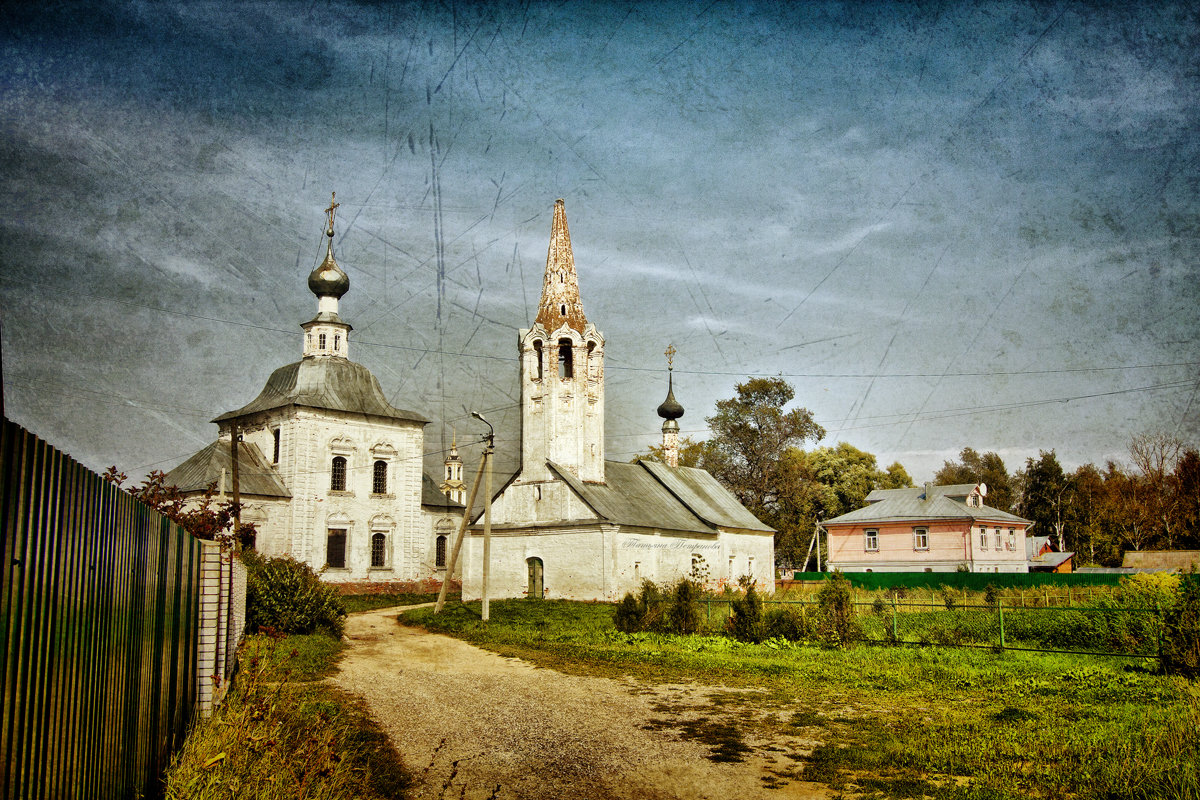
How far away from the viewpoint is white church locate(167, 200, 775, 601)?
106 feet

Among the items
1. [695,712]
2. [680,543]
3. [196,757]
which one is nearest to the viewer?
[196,757]

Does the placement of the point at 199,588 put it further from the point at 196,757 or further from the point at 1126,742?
the point at 1126,742

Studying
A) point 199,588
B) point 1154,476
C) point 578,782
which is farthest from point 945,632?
point 1154,476

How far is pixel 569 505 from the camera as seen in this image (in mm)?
32125

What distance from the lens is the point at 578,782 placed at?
7.13 metres

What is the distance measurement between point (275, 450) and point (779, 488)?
31.9 meters

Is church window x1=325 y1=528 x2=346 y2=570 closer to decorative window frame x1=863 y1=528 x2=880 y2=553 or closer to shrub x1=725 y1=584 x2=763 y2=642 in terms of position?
shrub x1=725 y1=584 x2=763 y2=642

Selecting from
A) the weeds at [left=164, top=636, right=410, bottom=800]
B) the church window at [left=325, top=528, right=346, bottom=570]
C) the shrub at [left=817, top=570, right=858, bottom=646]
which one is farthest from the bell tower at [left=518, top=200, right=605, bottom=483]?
the weeds at [left=164, top=636, right=410, bottom=800]

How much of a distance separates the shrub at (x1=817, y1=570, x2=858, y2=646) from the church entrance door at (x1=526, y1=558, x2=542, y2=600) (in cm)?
1713

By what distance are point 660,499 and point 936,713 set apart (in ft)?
89.1

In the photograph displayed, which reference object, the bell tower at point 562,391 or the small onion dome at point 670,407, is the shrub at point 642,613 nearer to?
the bell tower at point 562,391

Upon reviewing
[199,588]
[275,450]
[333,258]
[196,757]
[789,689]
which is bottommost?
[789,689]

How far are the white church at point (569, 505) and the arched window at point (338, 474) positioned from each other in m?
6.93

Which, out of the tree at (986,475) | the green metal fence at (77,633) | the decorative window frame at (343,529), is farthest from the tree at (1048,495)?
the green metal fence at (77,633)
